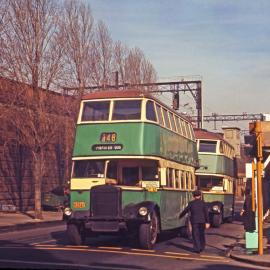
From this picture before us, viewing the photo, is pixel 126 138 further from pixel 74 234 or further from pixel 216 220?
pixel 216 220

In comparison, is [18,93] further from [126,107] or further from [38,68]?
[126,107]

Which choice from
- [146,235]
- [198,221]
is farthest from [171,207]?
[146,235]

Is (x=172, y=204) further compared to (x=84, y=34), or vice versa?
(x=84, y=34)

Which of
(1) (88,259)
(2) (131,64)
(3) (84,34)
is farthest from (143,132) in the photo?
(2) (131,64)

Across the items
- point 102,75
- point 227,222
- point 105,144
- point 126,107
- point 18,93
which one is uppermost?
point 102,75

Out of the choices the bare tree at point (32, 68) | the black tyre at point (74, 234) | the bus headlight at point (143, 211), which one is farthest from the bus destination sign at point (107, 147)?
the bare tree at point (32, 68)

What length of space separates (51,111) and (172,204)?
12.5 m

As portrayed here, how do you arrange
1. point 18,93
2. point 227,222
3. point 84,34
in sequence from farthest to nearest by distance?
point 84,34, point 227,222, point 18,93

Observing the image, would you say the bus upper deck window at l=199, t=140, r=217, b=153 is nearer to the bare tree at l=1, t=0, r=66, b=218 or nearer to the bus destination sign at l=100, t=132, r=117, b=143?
the bare tree at l=1, t=0, r=66, b=218

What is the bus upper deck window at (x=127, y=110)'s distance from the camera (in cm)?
1770

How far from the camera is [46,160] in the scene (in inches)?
1608

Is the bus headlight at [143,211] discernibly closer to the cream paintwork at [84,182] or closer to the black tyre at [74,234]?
the cream paintwork at [84,182]

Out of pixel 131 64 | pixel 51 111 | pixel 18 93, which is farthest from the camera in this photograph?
pixel 131 64

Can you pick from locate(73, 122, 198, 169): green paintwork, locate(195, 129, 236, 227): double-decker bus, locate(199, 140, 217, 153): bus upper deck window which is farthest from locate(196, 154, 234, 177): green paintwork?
locate(73, 122, 198, 169): green paintwork
